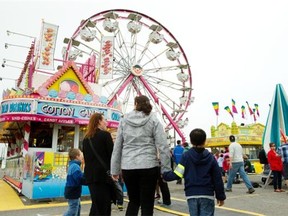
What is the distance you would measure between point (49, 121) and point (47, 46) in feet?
13.7

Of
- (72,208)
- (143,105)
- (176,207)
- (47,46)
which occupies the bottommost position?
(176,207)

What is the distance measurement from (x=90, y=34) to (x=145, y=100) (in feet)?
48.1

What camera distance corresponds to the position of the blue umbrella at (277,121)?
32.3 ft

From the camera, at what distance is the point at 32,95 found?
8.36 metres

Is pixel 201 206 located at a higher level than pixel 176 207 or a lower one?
higher

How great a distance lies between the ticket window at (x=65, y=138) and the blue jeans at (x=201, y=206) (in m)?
7.38

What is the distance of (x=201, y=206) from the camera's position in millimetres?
2764

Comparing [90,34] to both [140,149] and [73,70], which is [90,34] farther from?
[140,149]

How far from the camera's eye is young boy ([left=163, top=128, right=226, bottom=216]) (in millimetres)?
2762

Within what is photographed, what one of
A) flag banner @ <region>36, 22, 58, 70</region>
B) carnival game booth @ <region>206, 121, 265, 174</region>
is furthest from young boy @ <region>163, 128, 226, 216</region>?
carnival game booth @ <region>206, 121, 265, 174</region>

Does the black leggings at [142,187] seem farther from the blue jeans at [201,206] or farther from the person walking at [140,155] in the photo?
the blue jeans at [201,206]

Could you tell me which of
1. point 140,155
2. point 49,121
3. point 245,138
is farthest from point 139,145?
point 245,138

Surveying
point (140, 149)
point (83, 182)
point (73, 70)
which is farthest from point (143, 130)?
point (73, 70)

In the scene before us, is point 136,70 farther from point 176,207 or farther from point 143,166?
point 143,166
